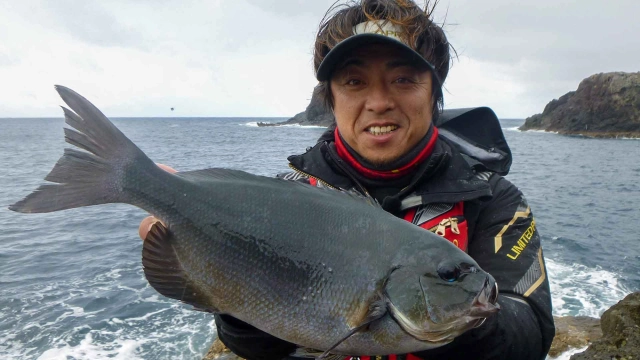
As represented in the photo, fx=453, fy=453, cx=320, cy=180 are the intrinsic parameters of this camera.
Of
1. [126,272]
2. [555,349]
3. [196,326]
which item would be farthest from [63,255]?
[555,349]

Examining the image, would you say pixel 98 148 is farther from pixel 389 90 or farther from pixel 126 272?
pixel 126 272

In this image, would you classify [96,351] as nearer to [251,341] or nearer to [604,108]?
[251,341]

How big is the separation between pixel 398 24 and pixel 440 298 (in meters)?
1.72

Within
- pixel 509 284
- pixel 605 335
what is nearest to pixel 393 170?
pixel 509 284

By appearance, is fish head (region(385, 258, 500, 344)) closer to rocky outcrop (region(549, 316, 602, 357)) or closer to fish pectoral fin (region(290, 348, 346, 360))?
fish pectoral fin (region(290, 348, 346, 360))

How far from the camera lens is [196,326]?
9.76 meters

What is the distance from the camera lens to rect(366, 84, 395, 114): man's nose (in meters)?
2.67

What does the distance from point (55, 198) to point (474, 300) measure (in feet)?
6.68

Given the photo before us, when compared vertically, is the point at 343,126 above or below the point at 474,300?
above

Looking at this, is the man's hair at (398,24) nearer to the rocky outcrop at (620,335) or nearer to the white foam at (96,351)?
the rocky outcrop at (620,335)

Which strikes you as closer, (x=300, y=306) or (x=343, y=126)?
(x=300, y=306)

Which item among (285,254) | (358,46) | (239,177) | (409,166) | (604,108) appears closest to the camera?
(285,254)

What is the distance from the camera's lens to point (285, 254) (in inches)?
84.7

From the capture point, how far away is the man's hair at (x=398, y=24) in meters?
2.87
